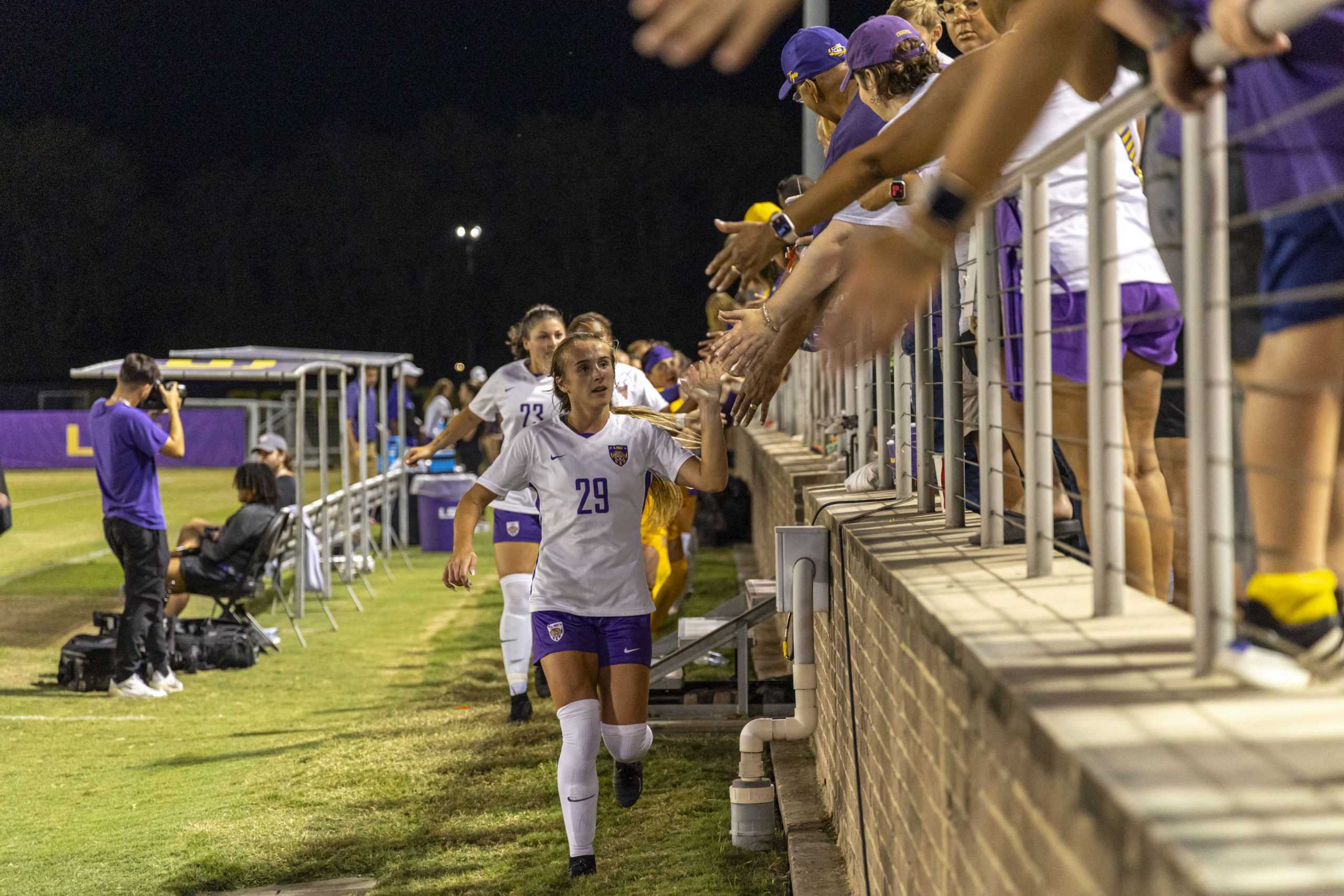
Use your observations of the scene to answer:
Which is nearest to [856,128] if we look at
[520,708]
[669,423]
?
[669,423]

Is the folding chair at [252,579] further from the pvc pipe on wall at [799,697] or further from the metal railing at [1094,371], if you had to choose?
the metal railing at [1094,371]

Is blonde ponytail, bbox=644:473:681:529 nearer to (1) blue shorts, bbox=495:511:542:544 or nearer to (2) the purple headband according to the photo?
(1) blue shorts, bbox=495:511:542:544

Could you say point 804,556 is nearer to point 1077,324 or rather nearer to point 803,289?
point 803,289

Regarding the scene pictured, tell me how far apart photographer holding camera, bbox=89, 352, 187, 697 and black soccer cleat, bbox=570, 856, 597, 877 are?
5046 mm

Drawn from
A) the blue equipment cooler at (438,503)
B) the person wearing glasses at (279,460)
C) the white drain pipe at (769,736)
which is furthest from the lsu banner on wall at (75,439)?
the white drain pipe at (769,736)

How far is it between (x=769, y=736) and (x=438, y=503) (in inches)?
490

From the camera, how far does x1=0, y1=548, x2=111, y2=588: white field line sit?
14734 mm

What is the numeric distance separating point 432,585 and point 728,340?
11.4 metres

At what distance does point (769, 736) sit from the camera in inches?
207

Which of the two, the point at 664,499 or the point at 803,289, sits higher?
the point at 803,289

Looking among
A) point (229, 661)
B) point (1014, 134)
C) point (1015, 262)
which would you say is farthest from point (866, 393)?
point (229, 661)

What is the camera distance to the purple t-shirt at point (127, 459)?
8.98 m

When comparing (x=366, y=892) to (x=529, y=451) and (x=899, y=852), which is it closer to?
(x=529, y=451)

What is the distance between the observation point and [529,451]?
543 cm
